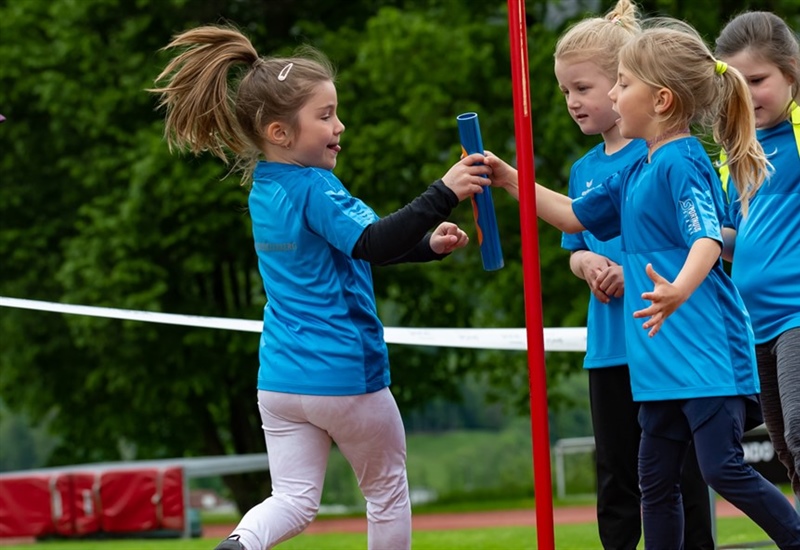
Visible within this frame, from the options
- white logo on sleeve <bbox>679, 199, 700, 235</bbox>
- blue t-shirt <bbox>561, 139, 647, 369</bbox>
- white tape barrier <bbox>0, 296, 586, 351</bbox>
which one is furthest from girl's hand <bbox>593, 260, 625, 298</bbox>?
white tape barrier <bbox>0, 296, 586, 351</bbox>

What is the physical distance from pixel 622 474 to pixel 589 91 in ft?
4.20

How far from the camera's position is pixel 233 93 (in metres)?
4.39

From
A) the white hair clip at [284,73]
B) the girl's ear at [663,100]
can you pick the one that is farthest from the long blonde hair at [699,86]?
the white hair clip at [284,73]

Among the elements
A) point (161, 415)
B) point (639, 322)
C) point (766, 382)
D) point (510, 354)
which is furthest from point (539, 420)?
point (161, 415)

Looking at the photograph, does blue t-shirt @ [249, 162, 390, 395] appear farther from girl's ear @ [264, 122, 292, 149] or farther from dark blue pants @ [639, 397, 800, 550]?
dark blue pants @ [639, 397, 800, 550]

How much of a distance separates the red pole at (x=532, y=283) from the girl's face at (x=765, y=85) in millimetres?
1022

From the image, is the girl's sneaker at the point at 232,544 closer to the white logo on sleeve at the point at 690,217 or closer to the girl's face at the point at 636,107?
the white logo on sleeve at the point at 690,217

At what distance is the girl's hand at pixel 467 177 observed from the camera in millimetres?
3787

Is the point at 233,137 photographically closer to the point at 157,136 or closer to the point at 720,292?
the point at 720,292

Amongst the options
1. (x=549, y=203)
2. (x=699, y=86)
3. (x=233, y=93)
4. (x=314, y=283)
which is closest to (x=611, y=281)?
(x=549, y=203)

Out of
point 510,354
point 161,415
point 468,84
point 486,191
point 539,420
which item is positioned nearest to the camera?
point 539,420

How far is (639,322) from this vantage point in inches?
151

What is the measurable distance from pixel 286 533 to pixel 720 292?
4.83 feet

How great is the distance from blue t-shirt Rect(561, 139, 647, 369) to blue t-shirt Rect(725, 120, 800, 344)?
1.36 feet
